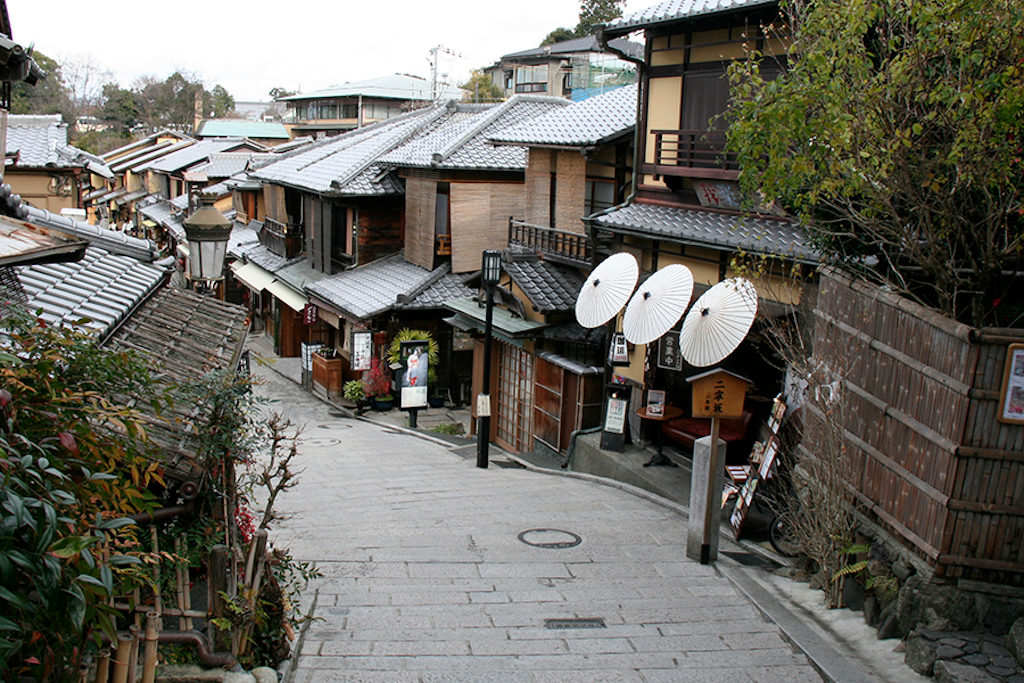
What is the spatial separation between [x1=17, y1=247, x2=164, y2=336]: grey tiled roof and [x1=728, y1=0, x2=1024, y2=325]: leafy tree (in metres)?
6.91

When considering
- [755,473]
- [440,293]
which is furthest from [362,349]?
[755,473]

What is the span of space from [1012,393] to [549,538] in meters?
6.05

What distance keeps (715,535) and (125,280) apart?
26.4 feet

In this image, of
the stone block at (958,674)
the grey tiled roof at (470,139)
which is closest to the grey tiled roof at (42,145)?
the grey tiled roof at (470,139)

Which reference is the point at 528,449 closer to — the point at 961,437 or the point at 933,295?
the point at 933,295

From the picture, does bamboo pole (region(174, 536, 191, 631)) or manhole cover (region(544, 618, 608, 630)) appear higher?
bamboo pole (region(174, 536, 191, 631))

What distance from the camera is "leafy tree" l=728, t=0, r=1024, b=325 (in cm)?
720

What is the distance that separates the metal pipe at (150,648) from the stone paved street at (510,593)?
73.5 inches

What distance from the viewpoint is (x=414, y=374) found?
22.8m

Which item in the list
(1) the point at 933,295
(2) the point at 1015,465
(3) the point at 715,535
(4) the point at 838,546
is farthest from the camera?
(3) the point at 715,535

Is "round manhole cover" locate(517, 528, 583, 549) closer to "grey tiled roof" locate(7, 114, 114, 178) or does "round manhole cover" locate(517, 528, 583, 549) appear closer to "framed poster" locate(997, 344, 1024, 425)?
"framed poster" locate(997, 344, 1024, 425)

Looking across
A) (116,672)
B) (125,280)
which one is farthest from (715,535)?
(125,280)

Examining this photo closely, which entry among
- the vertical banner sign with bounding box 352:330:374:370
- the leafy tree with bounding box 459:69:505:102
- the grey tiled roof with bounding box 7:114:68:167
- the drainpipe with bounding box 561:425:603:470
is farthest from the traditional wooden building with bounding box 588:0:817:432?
the leafy tree with bounding box 459:69:505:102

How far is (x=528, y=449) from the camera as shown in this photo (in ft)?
65.5
